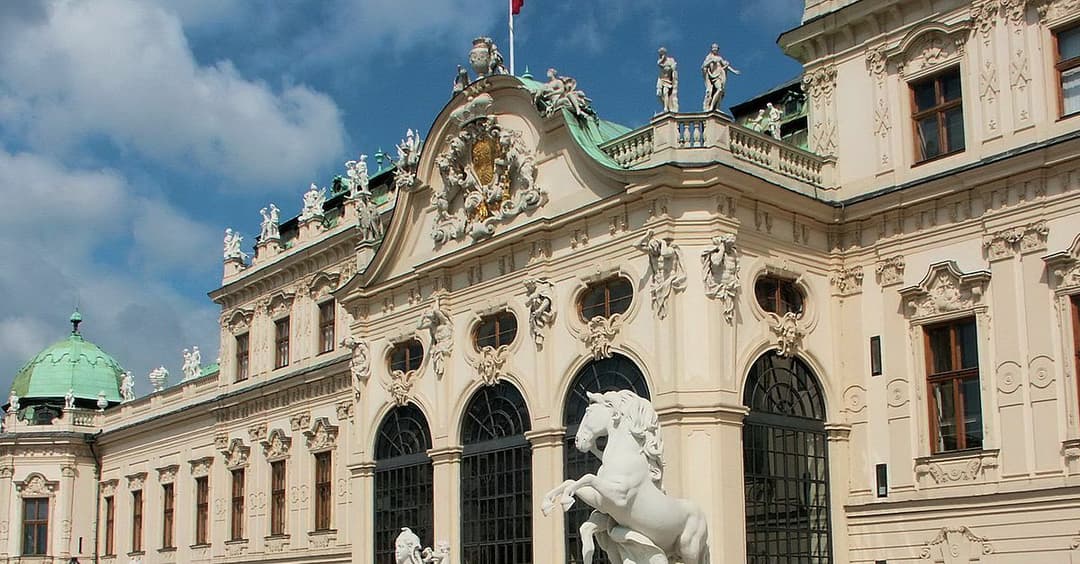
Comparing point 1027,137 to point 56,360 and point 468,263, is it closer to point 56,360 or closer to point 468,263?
point 468,263

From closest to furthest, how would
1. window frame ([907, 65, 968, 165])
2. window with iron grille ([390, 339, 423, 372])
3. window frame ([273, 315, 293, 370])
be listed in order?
window frame ([907, 65, 968, 165]) < window with iron grille ([390, 339, 423, 372]) < window frame ([273, 315, 293, 370])

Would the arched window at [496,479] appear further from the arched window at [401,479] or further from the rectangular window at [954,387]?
the rectangular window at [954,387]

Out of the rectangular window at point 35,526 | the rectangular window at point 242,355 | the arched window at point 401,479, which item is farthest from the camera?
the rectangular window at point 35,526

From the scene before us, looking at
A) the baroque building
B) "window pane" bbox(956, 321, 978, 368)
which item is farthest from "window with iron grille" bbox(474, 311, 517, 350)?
"window pane" bbox(956, 321, 978, 368)

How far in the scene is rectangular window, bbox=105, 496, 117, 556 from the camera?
159 ft

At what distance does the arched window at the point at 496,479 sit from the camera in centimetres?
2611

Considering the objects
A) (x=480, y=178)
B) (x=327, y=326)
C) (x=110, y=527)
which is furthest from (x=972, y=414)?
(x=110, y=527)

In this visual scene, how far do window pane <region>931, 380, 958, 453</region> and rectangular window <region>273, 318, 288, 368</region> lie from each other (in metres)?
21.2

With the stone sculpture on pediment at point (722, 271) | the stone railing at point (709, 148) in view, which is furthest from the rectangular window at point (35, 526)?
the stone sculpture on pediment at point (722, 271)

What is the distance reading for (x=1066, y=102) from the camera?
902 inches

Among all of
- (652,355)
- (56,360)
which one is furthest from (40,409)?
(652,355)

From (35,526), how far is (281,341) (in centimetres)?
1612

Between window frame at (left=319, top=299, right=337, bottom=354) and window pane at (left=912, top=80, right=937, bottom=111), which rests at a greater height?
window pane at (left=912, top=80, right=937, bottom=111)

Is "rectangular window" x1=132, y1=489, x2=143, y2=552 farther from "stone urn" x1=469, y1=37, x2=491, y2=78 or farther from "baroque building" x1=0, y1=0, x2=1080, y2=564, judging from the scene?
"stone urn" x1=469, y1=37, x2=491, y2=78
